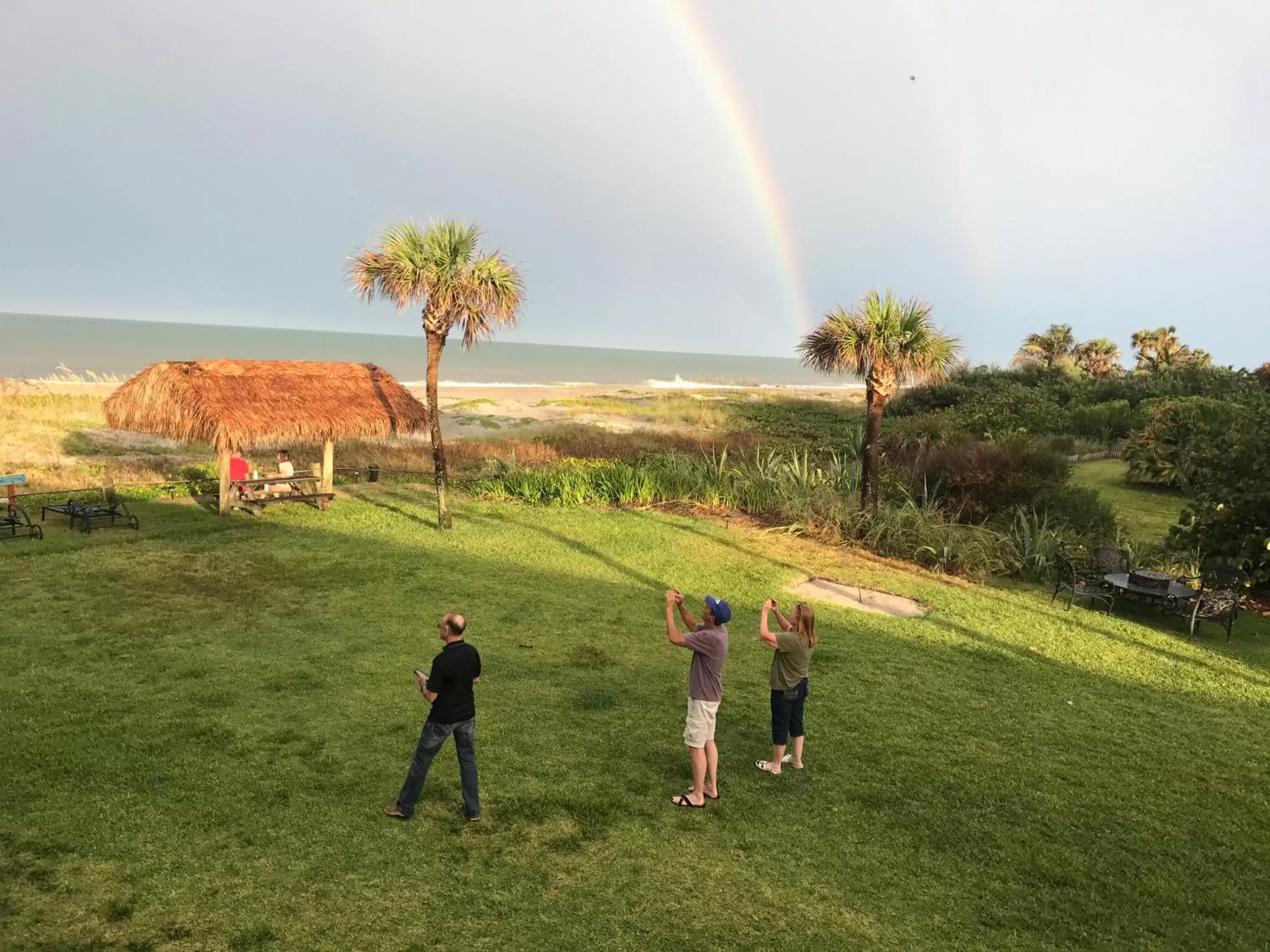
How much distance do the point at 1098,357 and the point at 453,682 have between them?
64.8m

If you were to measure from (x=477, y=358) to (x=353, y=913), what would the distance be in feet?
547

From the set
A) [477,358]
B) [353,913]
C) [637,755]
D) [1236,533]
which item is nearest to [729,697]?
[637,755]

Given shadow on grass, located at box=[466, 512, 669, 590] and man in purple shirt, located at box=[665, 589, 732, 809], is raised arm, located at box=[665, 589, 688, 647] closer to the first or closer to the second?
man in purple shirt, located at box=[665, 589, 732, 809]

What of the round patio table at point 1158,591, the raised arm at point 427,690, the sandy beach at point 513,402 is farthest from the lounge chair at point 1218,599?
the sandy beach at point 513,402

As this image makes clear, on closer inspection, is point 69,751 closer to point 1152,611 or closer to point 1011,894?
point 1011,894

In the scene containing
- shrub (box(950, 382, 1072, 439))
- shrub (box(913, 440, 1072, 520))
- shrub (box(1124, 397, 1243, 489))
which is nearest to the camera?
shrub (box(913, 440, 1072, 520))

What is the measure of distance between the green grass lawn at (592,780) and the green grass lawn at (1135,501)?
6165mm

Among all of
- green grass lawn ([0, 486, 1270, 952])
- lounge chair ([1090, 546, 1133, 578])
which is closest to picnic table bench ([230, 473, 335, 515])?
green grass lawn ([0, 486, 1270, 952])

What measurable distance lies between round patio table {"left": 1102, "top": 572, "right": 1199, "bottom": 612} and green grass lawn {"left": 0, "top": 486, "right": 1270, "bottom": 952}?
0.49 m

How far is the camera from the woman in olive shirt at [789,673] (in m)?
6.29

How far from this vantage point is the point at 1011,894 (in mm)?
5238

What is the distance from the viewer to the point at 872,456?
54.1 feet

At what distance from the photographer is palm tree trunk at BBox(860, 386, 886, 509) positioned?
16031mm

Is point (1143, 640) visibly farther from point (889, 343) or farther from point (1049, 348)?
point (1049, 348)
